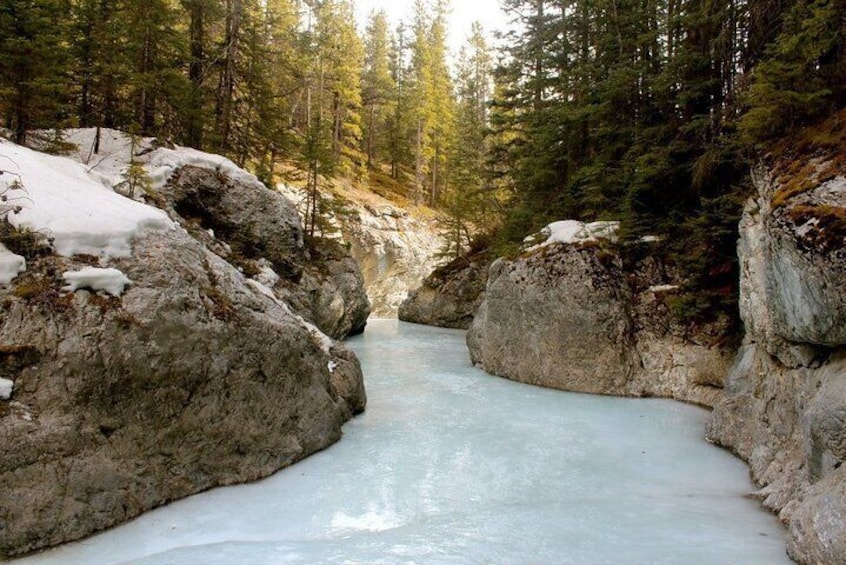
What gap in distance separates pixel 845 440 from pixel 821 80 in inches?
180

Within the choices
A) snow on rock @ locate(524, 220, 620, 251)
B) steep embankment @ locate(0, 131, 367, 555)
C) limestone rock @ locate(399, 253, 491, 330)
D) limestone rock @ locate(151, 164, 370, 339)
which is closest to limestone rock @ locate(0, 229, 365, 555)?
steep embankment @ locate(0, 131, 367, 555)

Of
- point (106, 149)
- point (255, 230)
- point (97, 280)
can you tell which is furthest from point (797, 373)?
point (106, 149)

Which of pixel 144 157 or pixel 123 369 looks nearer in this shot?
pixel 123 369

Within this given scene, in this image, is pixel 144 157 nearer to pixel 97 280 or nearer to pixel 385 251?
pixel 97 280

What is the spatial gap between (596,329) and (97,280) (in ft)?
29.6

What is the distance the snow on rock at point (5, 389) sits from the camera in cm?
393

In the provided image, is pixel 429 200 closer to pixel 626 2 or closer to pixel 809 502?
pixel 626 2

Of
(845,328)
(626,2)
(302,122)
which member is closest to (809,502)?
(845,328)

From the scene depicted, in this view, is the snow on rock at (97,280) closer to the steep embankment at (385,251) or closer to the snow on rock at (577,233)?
the snow on rock at (577,233)

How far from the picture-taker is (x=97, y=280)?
477 centimetres

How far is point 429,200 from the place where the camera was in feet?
133

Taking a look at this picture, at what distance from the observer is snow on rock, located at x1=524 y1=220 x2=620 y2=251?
11.1 m

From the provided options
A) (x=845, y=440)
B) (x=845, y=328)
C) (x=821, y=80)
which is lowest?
(x=845, y=440)

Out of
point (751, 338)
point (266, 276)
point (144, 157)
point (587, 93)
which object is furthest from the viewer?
point (587, 93)
